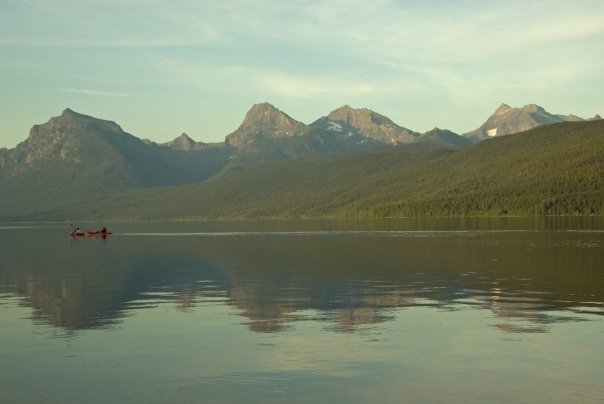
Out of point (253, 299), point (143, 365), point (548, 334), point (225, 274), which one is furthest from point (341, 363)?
point (225, 274)

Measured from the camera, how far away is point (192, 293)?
57.8 m

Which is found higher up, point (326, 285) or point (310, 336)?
point (326, 285)

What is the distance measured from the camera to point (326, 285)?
6125 centimetres

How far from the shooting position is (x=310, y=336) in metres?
37.4

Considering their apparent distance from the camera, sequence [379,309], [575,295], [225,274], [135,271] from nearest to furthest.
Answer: [379,309] → [575,295] → [225,274] → [135,271]

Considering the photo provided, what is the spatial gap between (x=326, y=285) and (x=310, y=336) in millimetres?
23918

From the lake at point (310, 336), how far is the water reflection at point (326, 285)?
0.21 m

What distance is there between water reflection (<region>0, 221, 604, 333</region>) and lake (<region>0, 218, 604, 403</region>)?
0.69 feet

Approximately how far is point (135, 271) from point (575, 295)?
43.5 metres

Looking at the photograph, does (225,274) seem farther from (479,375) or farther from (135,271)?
(479,375)

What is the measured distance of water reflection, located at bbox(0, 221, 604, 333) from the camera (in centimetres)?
4488

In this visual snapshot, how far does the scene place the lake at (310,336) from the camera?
91.8ft

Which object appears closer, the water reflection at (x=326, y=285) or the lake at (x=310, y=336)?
the lake at (x=310, y=336)

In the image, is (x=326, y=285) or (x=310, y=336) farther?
(x=326, y=285)
